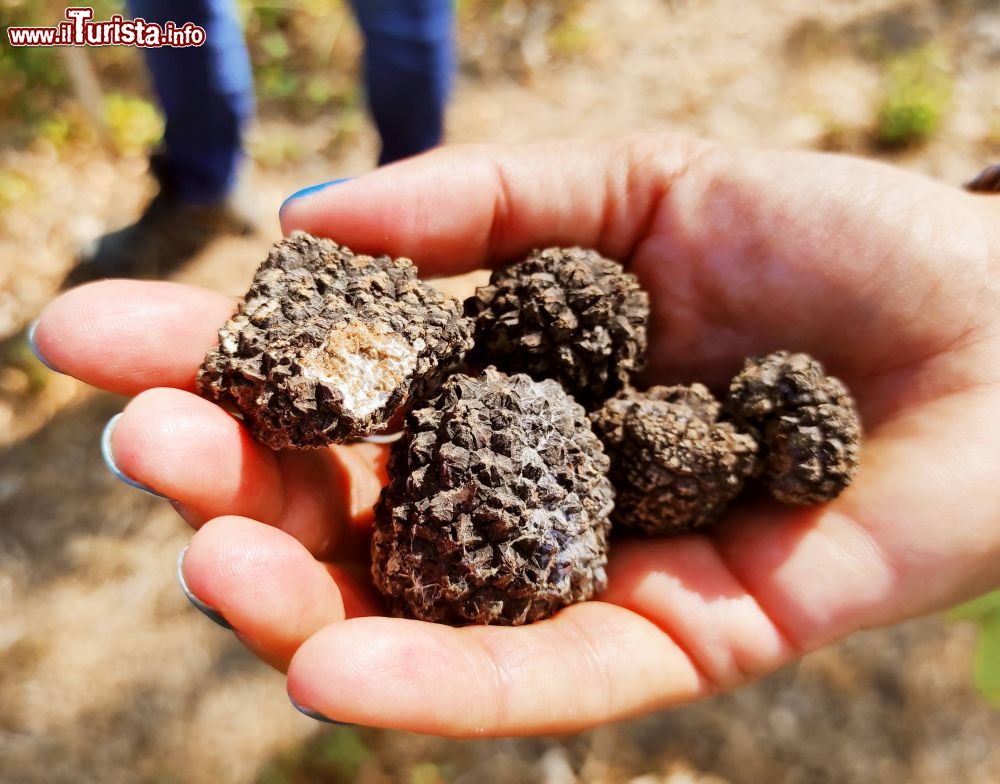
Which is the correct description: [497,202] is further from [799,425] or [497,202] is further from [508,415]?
[799,425]

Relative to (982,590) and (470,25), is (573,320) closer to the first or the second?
(982,590)

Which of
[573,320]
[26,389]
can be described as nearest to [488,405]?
[573,320]

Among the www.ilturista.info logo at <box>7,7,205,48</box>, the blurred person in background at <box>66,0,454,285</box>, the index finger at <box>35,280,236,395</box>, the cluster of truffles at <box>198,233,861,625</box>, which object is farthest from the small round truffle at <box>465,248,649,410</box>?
the www.ilturista.info logo at <box>7,7,205,48</box>

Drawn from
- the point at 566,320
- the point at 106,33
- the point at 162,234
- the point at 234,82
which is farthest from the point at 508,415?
the point at 106,33

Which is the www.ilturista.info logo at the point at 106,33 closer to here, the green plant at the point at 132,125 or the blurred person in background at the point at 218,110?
the blurred person in background at the point at 218,110

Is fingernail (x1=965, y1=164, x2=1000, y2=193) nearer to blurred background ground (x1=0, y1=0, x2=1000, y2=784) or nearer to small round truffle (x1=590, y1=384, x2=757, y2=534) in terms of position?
small round truffle (x1=590, y1=384, x2=757, y2=534)

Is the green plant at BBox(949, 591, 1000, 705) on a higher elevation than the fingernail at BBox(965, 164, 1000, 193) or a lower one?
lower
